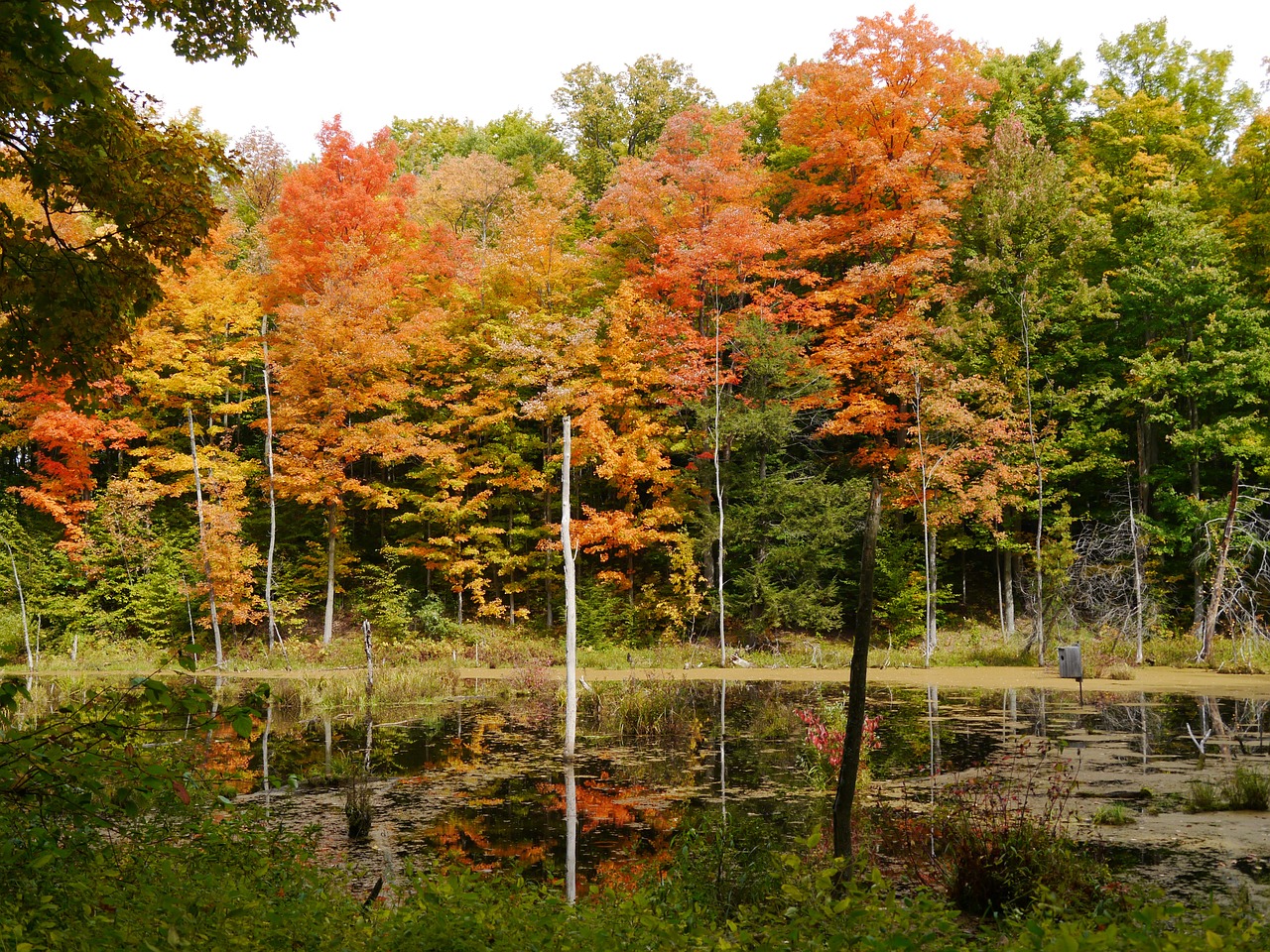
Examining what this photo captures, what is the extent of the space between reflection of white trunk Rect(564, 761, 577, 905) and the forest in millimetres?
12156

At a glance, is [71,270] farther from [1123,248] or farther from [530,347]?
[1123,248]

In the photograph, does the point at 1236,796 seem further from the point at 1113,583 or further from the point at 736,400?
the point at 736,400

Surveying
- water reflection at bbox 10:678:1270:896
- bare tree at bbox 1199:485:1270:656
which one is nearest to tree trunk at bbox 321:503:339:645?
water reflection at bbox 10:678:1270:896

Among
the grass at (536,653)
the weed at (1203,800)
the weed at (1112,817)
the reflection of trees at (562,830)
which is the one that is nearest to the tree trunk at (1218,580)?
the grass at (536,653)

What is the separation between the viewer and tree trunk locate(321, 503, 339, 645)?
23375mm

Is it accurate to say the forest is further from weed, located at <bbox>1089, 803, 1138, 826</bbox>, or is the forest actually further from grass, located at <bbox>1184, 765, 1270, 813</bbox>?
weed, located at <bbox>1089, 803, 1138, 826</bbox>

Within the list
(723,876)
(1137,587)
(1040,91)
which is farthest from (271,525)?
(1040,91)

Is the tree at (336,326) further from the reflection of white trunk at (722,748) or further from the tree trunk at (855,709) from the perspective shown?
the tree trunk at (855,709)

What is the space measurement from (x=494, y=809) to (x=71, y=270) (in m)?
6.11

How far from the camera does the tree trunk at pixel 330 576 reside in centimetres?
2338

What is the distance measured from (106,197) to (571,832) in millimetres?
6217

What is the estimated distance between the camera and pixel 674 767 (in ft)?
36.2

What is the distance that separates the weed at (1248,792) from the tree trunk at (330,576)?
19.9 meters

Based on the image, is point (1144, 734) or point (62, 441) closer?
point (1144, 734)
